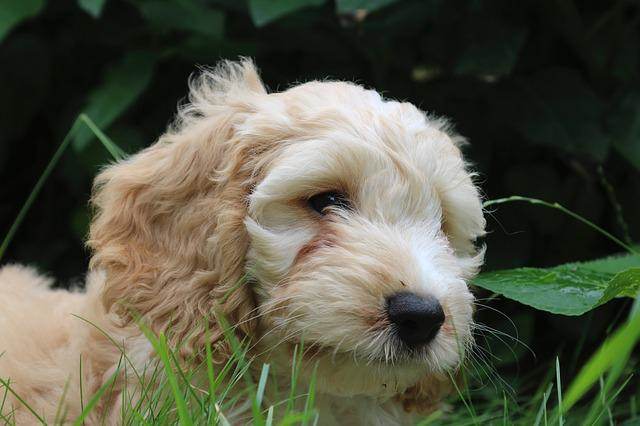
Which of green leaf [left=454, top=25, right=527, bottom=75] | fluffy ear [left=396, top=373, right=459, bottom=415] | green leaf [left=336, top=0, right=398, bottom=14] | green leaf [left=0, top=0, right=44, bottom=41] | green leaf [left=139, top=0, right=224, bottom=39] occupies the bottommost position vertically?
fluffy ear [left=396, top=373, right=459, bottom=415]

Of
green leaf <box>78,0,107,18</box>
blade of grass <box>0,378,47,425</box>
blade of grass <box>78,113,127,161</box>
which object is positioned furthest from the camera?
green leaf <box>78,0,107,18</box>

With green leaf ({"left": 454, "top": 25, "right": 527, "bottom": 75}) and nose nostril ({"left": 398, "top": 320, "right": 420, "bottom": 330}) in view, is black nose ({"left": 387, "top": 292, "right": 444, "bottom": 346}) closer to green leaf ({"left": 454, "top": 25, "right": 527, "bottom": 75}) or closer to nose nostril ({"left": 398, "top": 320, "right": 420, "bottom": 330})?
nose nostril ({"left": 398, "top": 320, "right": 420, "bottom": 330})

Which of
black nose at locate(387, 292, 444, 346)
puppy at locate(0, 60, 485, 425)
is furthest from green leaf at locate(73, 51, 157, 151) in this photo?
black nose at locate(387, 292, 444, 346)

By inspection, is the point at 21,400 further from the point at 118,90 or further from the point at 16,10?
the point at 16,10

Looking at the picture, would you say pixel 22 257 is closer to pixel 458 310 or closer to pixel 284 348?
pixel 284 348

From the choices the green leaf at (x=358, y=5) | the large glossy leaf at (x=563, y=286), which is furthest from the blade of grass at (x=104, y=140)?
the large glossy leaf at (x=563, y=286)

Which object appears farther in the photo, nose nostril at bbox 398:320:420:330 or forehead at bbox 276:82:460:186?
forehead at bbox 276:82:460:186
